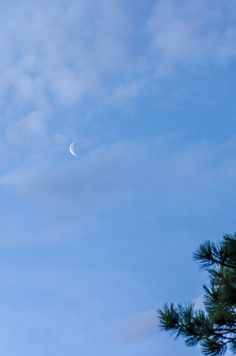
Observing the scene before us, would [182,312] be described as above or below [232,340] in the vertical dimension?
above

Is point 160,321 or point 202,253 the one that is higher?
point 202,253

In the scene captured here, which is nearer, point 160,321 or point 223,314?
point 223,314

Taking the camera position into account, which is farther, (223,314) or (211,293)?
(211,293)

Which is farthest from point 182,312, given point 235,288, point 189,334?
point 235,288

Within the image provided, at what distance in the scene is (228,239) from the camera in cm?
1190

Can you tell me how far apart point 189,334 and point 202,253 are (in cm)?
170

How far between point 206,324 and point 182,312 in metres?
0.62

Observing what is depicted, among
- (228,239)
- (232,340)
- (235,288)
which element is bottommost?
(232,340)

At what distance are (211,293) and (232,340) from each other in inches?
43.7

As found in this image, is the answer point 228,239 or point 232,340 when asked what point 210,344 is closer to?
point 232,340

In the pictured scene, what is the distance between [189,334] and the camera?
40.1 ft

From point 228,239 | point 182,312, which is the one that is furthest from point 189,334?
point 228,239

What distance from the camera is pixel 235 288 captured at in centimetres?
1192

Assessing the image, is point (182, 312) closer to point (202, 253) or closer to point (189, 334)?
point (189, 334)
